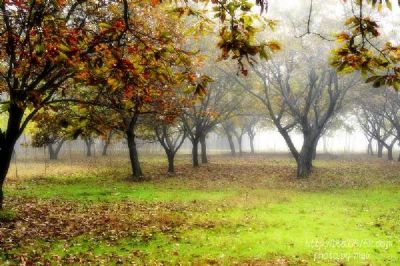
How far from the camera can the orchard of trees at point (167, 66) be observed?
Answer: 432 centimetres

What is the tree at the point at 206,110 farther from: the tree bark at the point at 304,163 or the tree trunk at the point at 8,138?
the tree trunk at the point at 8,138

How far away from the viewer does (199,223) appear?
13.8m

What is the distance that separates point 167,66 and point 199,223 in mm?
9401

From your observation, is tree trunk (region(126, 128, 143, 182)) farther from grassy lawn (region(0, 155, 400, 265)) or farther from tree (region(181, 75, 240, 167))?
tree (region(181, 75, 240, 167))

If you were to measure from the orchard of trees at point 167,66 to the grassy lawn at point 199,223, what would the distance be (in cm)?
306

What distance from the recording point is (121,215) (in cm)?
1485

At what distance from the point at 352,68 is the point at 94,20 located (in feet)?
43.4

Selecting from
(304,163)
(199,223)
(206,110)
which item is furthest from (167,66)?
(206,110)

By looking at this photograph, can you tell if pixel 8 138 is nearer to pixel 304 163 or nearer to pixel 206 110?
pixel 304 163

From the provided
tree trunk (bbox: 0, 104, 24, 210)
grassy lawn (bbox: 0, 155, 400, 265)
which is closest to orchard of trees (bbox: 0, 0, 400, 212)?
tree trunk (bbox: 0, 104, 24, 210)

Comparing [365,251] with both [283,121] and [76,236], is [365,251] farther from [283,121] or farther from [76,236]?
[283,121]

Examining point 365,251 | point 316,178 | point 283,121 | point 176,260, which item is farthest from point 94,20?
point 283,121

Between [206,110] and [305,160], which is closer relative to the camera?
[305,160]

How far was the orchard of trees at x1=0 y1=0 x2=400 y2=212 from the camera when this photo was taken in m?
4.32
